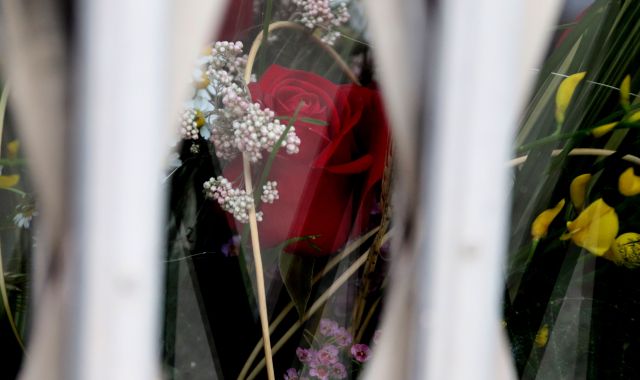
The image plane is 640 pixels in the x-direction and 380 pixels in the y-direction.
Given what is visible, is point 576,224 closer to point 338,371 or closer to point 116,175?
point 338,371

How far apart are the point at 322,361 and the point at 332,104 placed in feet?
1.20

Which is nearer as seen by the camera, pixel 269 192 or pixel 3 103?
pixel 3 103

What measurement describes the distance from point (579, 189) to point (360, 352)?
1.26 ft

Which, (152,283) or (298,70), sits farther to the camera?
(298,70)

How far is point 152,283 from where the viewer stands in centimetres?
83

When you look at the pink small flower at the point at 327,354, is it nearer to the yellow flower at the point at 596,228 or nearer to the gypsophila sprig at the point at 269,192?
the gypsophila sprig at the point at 269,192

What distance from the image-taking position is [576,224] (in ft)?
3.29

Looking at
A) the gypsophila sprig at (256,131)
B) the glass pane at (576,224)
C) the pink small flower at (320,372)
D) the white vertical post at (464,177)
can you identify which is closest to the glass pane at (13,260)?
the gypsophila sprig at (256,131)

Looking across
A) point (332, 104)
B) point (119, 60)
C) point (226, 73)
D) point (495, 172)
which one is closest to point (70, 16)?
point (119, 60)

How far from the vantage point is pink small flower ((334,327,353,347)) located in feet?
3.34

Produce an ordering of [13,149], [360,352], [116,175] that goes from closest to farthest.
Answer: [116,175]
[13,149]
[360,352]

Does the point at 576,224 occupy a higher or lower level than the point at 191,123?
lower

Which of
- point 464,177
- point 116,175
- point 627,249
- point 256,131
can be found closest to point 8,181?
point 116,175

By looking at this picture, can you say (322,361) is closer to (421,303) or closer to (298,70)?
(421,303)
